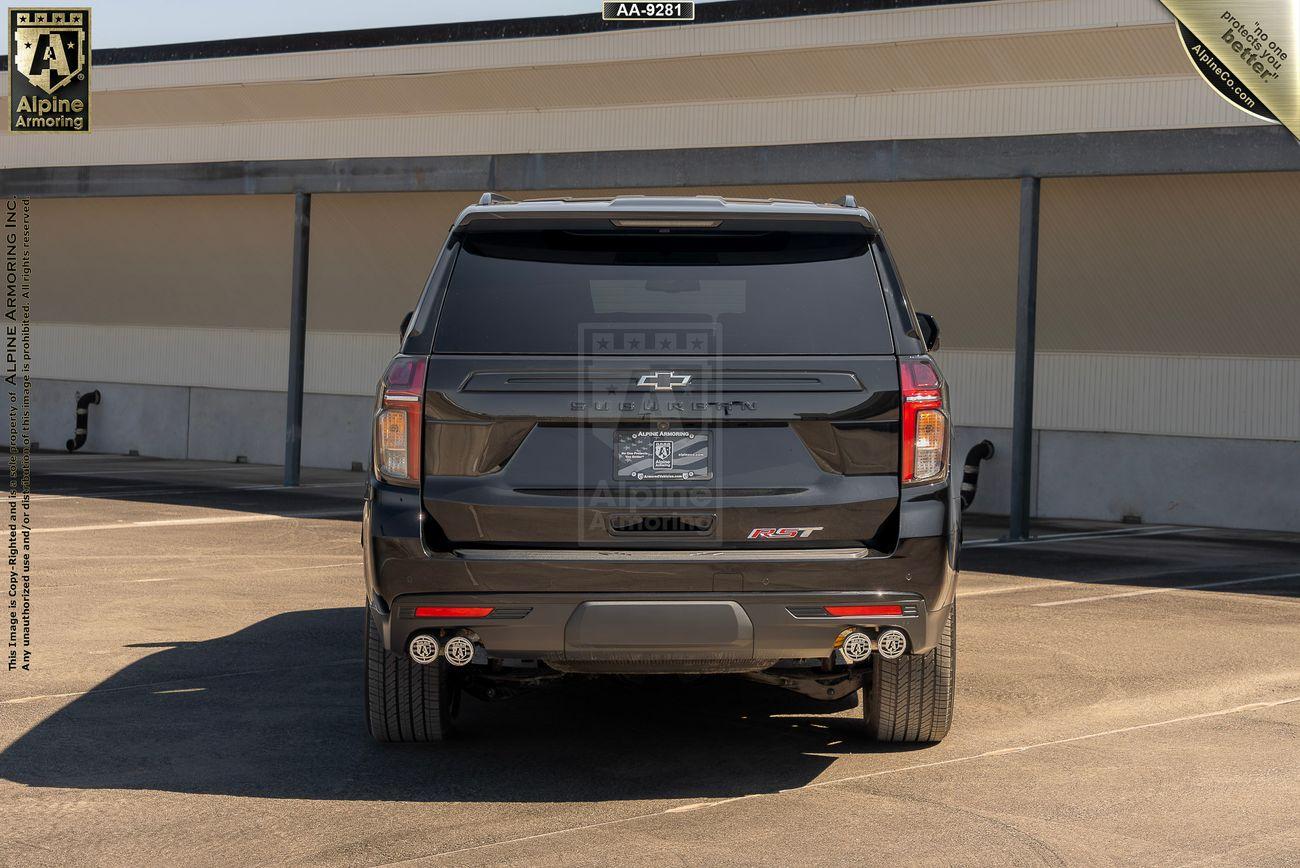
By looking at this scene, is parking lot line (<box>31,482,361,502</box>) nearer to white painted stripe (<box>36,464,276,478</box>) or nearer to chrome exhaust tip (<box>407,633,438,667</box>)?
white painted stripe (<box>36,464,276,478</box>)

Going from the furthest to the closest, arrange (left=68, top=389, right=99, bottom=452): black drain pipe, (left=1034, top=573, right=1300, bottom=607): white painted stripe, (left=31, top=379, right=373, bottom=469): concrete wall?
(left=68, top=389, right=99, bottom=452): black drain pipe, (left=31, top=379, right=373, bottom=469): concrete wall, (left=1034, top=573, right=1300, bottom=607): white painted stripe

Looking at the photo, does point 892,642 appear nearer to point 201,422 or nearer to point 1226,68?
point 1226,68

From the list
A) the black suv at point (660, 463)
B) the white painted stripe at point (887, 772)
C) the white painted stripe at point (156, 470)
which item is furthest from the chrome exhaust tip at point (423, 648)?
the white painted stripe at point (156, 470)

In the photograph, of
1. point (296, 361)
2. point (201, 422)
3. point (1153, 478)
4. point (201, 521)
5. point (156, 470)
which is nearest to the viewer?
point (201, 521)

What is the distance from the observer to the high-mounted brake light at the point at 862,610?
594 cm

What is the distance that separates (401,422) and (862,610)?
175 cm

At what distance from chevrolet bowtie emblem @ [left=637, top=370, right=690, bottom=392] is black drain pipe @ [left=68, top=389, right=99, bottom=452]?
2651 cm

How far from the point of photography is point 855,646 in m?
6.04

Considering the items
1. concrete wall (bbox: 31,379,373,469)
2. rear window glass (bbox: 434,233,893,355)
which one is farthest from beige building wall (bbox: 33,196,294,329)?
rear window glass (bbox: 434,233,893,355)

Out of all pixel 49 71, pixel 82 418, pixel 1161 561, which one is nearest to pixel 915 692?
pixel 1161 561

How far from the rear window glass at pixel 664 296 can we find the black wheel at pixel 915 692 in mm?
1330

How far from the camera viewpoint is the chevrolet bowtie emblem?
595cm

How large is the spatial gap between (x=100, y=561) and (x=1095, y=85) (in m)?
11.9

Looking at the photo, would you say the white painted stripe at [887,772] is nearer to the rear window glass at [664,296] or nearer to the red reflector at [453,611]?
the red reflector at [453,611]
